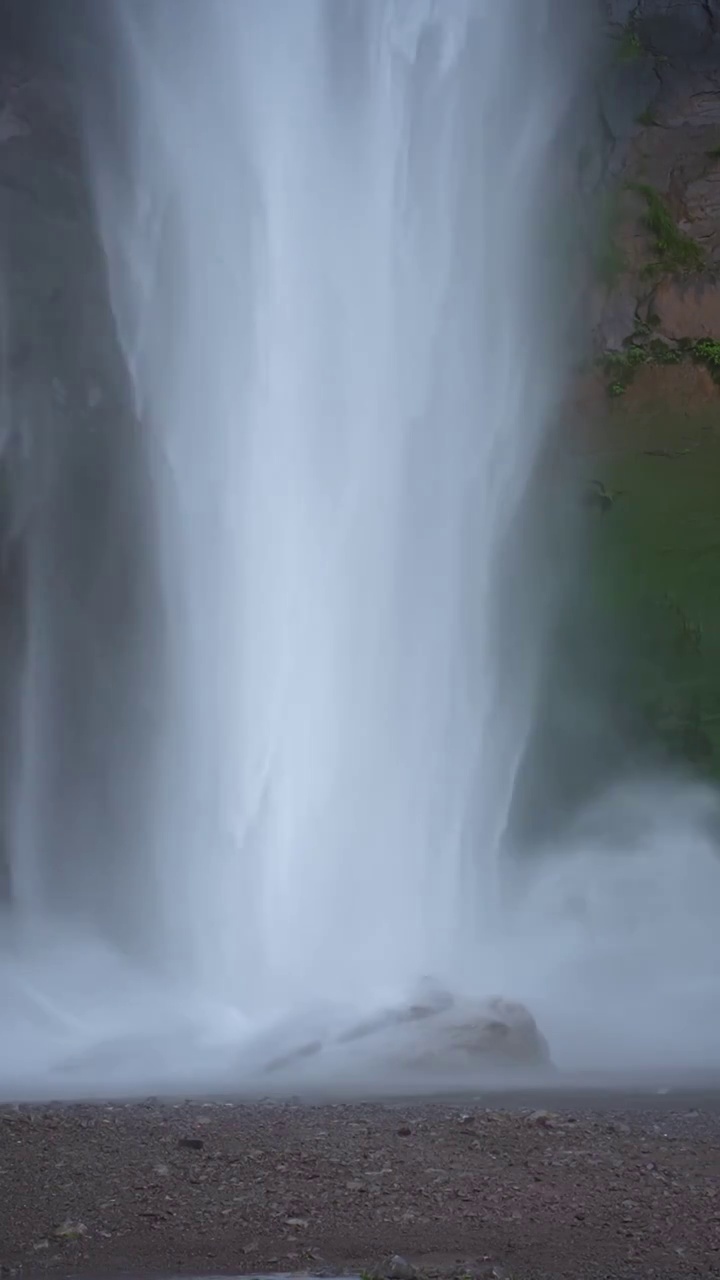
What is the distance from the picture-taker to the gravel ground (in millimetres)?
4113

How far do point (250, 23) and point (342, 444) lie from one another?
130 inches

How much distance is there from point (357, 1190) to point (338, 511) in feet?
20.5

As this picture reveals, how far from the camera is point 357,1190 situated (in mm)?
4645

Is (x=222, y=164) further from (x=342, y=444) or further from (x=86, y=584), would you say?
(x=86, y=584)

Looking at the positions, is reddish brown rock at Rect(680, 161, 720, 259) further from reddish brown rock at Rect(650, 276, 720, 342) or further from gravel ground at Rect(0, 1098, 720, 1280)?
gravel ground at Rect(0, 1098, 720, 1280)

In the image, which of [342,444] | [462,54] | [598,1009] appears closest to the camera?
[598,1009]

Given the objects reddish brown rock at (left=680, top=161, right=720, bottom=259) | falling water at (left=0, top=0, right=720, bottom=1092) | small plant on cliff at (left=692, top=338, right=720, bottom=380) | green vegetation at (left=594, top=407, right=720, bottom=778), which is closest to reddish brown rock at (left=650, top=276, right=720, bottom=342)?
small plant on cliff at (left=692, top=338, right=720, bottom=380)

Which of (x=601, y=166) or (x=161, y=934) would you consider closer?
(x=161, y=934)

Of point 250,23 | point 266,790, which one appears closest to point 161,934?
point 266,790

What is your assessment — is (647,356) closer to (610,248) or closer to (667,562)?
(610,248)

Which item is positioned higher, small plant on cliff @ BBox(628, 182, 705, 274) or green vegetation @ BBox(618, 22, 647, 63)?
green vegetation @ BBox(618, 22, 647, 63)

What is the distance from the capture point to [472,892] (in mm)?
9812

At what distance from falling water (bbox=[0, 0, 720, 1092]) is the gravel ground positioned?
10.6ft

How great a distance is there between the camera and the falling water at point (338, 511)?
9.45 m
